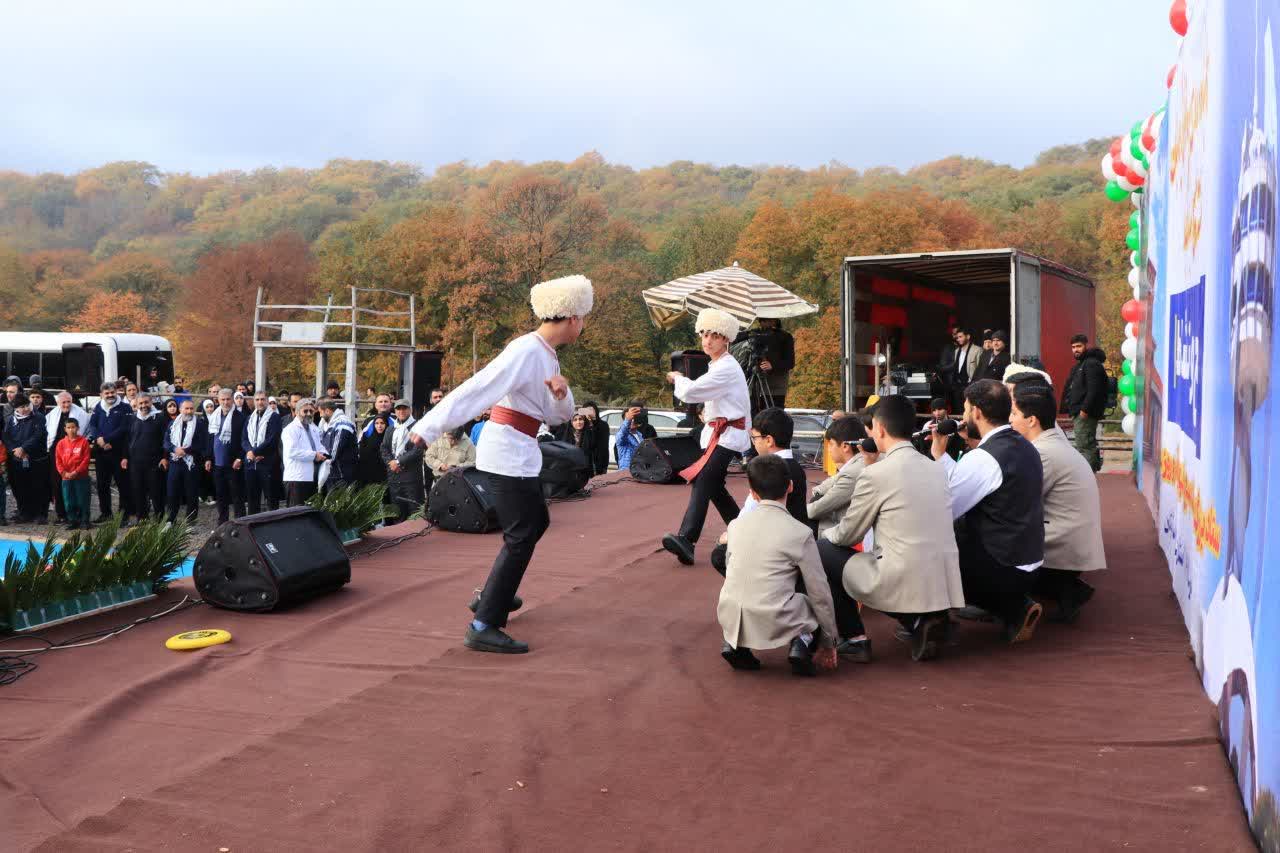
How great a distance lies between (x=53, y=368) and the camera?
25359mm

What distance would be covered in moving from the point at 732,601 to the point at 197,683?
2.33 m

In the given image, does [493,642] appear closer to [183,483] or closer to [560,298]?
[560,298]

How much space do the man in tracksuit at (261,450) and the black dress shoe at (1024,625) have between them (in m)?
9.56

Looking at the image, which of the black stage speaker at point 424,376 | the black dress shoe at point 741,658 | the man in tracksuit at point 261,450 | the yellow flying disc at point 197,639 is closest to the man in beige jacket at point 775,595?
the black dress shoe at point 741,658

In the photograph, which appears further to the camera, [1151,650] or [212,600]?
[212,600]

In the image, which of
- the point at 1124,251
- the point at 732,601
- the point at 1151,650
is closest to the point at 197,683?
the point at 732,601

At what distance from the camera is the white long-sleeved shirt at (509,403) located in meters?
5.27

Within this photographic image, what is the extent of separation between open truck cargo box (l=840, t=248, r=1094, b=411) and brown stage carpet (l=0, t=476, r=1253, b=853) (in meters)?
6.76

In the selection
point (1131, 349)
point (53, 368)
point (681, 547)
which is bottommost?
point (681, 547)

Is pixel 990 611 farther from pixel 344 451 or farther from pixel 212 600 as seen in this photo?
pixel 344 451

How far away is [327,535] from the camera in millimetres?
6969

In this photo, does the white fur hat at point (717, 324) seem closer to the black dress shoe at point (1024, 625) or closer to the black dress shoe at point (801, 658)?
the black dress shoe at point (1024, 625)

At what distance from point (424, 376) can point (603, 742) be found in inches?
640

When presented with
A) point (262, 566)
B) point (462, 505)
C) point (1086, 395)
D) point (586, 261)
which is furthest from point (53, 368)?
point (1086, 395)
